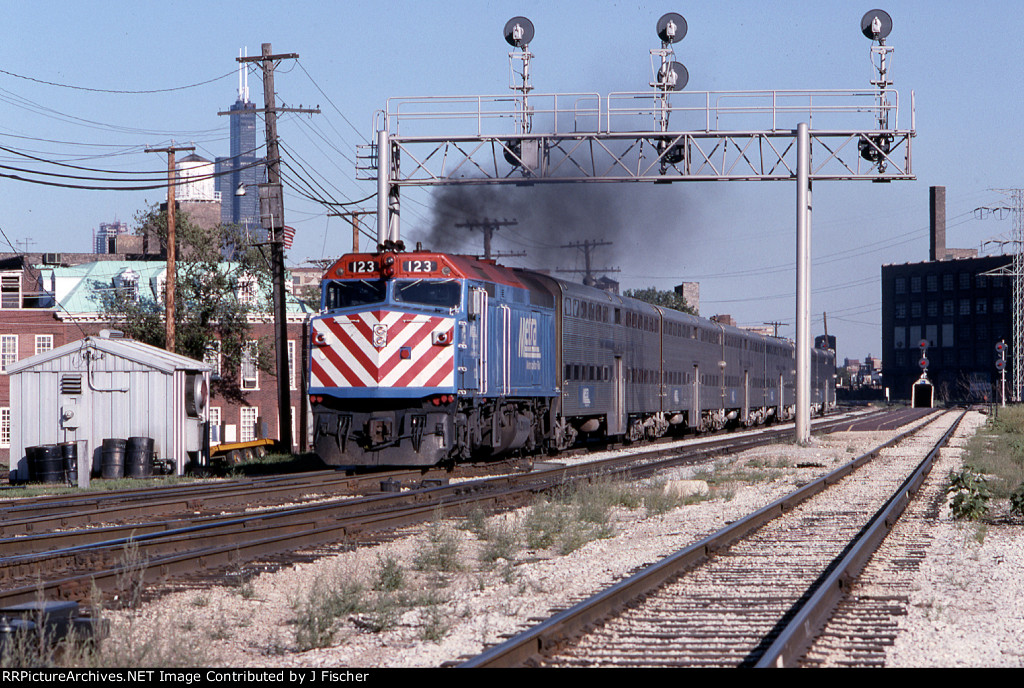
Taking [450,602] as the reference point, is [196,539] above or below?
above

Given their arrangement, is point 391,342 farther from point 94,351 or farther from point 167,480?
point 94,351

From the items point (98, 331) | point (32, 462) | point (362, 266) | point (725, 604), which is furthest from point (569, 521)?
point (98, 331)

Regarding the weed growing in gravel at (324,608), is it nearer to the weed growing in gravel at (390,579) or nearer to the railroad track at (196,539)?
the weed growing in gravel at (390,579)

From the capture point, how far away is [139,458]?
78.6 ft

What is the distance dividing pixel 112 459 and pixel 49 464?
122 cm

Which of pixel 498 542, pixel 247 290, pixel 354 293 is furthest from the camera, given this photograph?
pixel 247 290

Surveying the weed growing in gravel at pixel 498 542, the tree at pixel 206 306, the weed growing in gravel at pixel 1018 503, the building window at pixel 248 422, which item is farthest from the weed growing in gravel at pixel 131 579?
the building window at pixel 248 422

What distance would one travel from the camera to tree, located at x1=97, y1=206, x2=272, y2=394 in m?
54.3

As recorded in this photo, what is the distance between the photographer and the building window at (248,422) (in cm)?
5553

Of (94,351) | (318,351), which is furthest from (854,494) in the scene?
(94,351)

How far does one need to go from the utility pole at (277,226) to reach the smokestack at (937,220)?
112223 millimetres

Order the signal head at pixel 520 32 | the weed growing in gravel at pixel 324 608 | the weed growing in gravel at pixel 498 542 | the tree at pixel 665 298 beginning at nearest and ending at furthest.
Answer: the weed growing in gravel at pixel 324 608 → the weed growing in gravel at pixel 498 542 → the signal head at pixel 520 32 → the tree at pixel 665 298

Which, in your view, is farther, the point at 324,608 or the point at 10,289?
the point at 10,289

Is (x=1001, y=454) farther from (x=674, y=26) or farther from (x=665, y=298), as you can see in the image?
(x=665, y=298)
